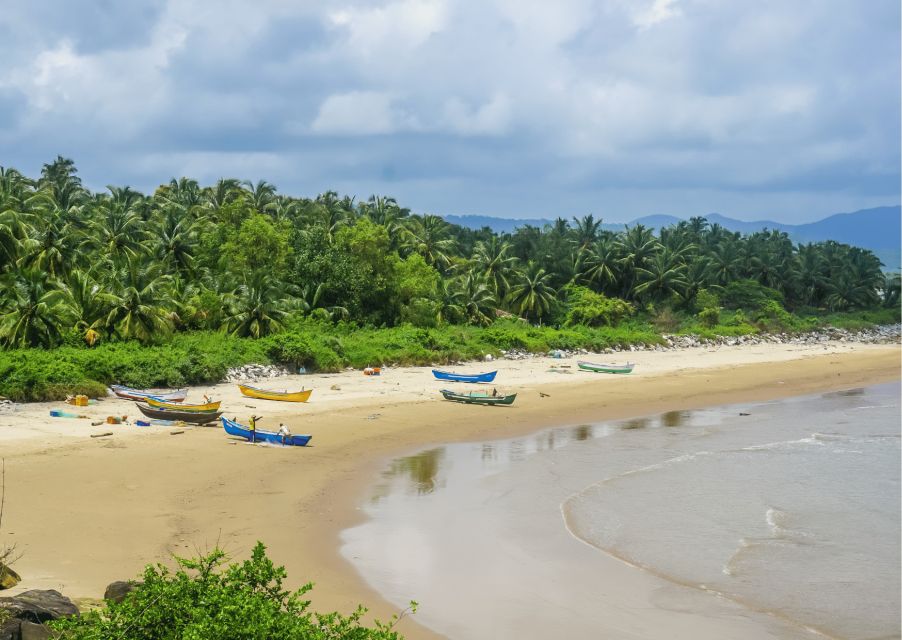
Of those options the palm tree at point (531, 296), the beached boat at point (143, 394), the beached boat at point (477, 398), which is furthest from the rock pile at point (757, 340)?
the beached boat at point (143, 394)

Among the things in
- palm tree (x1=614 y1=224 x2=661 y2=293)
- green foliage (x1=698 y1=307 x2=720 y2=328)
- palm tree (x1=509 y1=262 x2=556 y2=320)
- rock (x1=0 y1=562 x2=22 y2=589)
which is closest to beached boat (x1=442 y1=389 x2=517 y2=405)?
rock (x1=0 y1=562 x2=22 y2=589)

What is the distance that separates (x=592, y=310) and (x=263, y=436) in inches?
1674

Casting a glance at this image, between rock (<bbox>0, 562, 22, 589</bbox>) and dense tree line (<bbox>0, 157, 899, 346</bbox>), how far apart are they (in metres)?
22.1

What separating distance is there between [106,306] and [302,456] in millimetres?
16044

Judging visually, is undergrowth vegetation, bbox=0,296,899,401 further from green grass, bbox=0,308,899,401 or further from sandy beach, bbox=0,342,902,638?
sandy beach, bbox=0,342,902,638

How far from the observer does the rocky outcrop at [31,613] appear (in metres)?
9.24

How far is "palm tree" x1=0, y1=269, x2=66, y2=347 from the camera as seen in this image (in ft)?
107

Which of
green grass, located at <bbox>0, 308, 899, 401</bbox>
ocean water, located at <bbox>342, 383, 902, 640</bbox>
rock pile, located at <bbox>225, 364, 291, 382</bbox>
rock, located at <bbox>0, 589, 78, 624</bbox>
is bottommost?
ocean water, located at <bbox>342, 383, 902, 640</bbox>

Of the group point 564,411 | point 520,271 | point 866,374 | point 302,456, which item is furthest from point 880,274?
point 302,456

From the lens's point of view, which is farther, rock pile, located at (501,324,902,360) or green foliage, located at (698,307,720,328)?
green foliage, located at (698,307,720,328)

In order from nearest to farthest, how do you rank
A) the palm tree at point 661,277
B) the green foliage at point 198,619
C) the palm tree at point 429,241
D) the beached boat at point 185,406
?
1. the green foliage at point 198,619
2. the beached boat at point 185,406
3. the palm tree at point 429,241
4. the palm tree at point 661,277

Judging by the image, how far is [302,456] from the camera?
2445cm

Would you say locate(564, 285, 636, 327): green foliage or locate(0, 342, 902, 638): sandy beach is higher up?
locate(564, 285, 636, 327): green foliage

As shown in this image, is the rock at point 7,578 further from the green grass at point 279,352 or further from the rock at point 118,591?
the green grass at point 279,352
